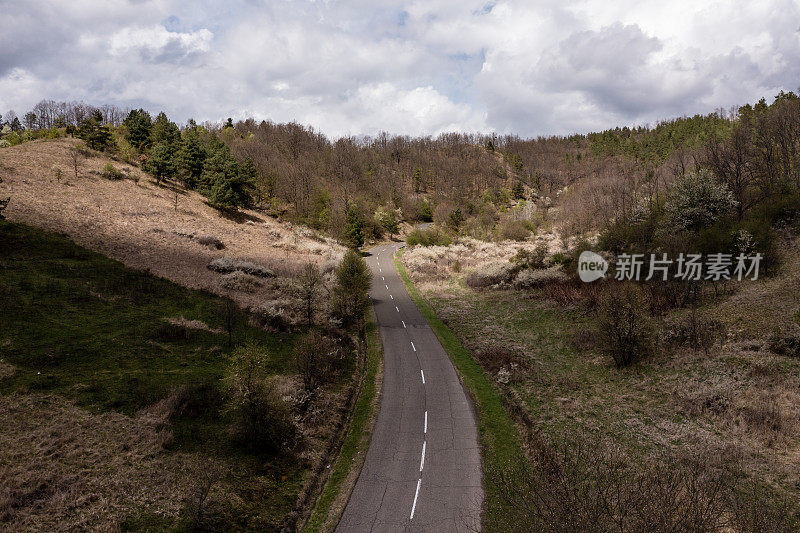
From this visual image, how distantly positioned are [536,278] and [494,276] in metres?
5.86

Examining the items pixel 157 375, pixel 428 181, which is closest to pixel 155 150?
pixel 157 375

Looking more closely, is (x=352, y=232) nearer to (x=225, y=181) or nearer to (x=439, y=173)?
(x=225, y=181)

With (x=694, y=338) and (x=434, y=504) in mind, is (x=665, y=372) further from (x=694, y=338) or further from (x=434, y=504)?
(x=434, y=504)

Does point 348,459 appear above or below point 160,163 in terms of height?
below

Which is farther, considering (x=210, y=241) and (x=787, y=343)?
(x=210, y=241)

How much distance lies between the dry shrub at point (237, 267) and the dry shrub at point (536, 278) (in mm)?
30845

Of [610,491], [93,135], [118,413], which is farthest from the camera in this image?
[93,135]

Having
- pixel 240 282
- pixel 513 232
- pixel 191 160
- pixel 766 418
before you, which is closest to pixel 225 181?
pixel 191 160

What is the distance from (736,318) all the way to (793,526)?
2053cm

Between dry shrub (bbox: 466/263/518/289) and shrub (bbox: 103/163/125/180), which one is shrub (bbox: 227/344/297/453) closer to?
dry shrub (bbox: 466/263/518/289)

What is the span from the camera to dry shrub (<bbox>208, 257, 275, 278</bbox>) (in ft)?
140

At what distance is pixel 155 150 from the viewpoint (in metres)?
68.2

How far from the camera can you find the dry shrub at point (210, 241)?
169 feet

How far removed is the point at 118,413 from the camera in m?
17.0
